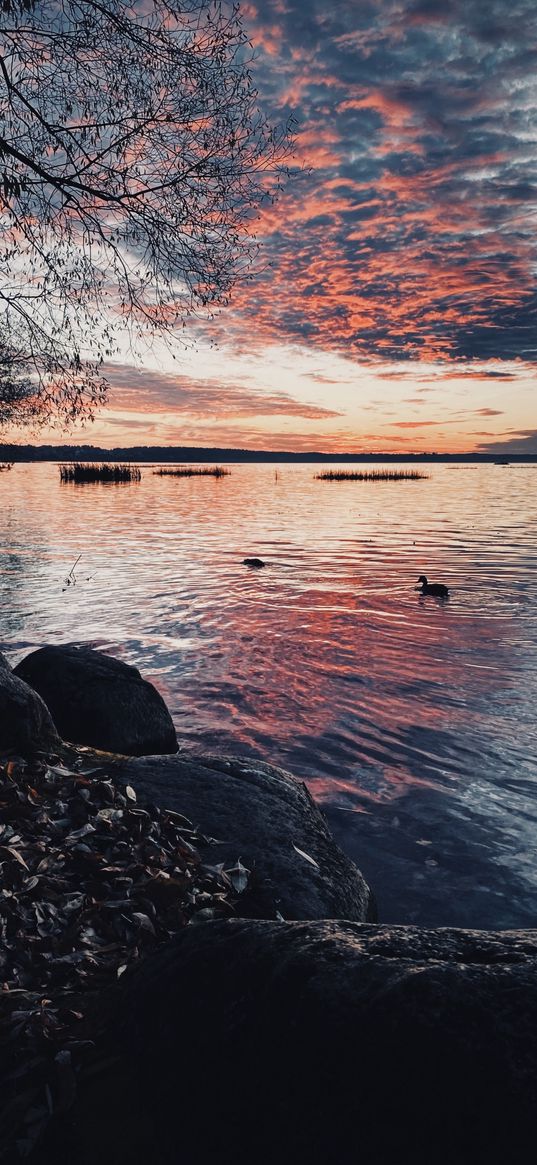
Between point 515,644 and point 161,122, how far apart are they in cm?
1278

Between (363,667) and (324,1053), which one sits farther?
(363,667)

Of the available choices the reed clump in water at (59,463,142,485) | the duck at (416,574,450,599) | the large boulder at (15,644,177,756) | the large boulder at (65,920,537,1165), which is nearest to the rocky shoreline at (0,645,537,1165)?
the large boulder at (65,920,537,1165)

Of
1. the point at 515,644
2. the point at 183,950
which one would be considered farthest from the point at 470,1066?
the point at 515,644

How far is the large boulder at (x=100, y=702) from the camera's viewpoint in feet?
26.6

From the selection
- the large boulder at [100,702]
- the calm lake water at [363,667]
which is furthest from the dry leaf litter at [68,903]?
the calm lake water at [363,667]

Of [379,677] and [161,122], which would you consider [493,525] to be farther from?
[161,122]

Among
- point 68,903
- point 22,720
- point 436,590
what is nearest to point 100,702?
point 22,720

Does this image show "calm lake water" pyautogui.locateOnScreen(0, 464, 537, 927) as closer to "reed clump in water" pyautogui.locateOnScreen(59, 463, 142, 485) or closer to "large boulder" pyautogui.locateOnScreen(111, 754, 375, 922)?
"large boulder" pyautogui.locateOnScreen(111, 754, 375, 922)

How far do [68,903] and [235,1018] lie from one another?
6.55ft

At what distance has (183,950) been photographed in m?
3.12

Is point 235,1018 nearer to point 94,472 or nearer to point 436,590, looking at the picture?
point 436,590

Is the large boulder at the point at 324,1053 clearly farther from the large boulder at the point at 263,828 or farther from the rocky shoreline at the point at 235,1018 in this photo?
the large boulder at the point at 263,828

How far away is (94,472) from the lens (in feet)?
309

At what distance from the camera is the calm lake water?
23.6ft
